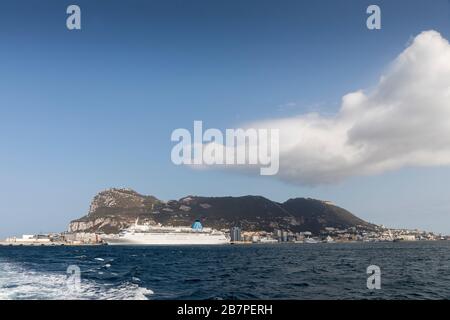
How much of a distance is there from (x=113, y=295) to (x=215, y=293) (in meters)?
8.26

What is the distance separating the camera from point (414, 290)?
36438 millimetres
